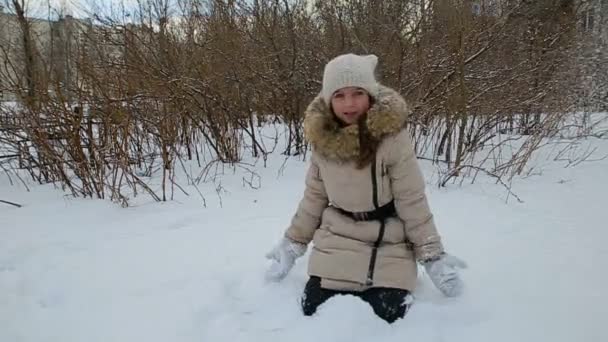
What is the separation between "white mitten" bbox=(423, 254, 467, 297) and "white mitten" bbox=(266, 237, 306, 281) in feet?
1.91

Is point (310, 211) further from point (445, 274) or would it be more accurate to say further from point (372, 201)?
point (445, 274)

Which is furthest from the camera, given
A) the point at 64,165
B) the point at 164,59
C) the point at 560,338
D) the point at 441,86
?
the point at 164,59

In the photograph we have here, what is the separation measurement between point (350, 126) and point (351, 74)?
0.68 feet

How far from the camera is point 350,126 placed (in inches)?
72.7

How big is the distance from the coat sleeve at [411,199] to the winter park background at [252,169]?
0.83 ft

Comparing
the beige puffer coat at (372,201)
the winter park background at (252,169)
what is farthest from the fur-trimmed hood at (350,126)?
the winter park background at (252,169)

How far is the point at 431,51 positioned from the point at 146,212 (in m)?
3.43

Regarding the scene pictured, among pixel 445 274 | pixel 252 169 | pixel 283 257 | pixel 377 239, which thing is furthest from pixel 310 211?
pixel 252 169

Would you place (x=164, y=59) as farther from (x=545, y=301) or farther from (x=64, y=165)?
(x=545, y=301)

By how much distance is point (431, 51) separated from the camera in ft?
16.2

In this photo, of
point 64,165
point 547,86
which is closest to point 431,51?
point 547,86

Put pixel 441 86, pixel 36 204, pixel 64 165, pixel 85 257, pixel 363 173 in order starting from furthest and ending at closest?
pixel 441 86 → pixel 64 165 → pixel 36 204 → pixel 85 257 → pixel 363 173

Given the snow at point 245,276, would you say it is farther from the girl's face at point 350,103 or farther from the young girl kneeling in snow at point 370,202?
the girl's face at point 350,103

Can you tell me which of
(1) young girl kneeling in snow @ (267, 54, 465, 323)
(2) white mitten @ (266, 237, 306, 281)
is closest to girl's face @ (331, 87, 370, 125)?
(1) young girl kneeling in snow @ (267, 54, 465, 323)
